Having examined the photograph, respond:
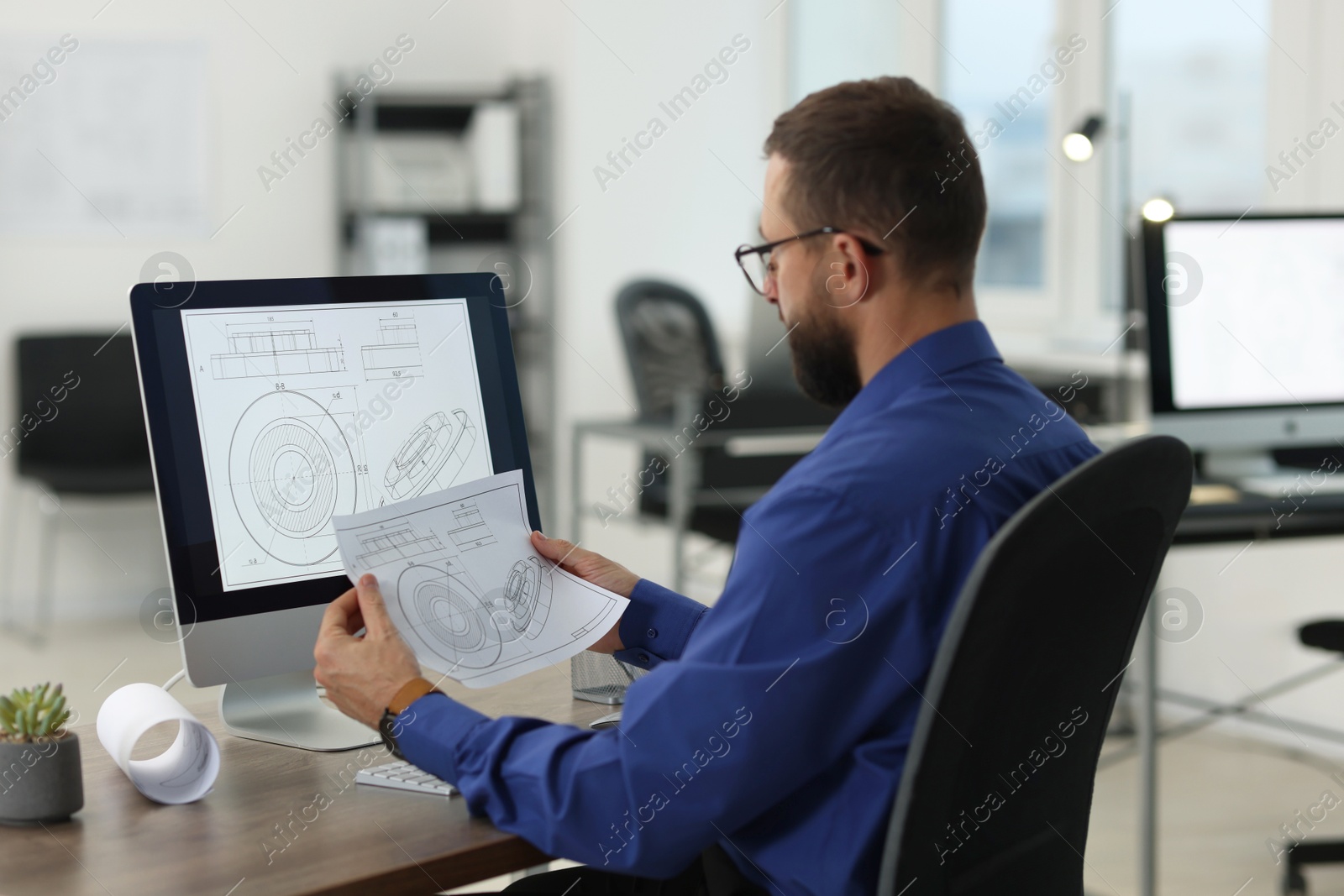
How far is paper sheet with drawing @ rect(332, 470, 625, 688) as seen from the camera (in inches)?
42.4

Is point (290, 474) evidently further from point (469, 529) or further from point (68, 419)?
point (68, 419)

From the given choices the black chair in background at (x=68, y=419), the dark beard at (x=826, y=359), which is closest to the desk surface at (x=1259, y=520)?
the dark beard at (x=826, y=359)

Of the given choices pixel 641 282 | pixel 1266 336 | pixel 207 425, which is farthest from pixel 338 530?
pixel 641 282

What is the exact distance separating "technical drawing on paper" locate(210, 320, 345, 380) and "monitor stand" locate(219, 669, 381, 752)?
294mm

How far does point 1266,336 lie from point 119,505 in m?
3.93

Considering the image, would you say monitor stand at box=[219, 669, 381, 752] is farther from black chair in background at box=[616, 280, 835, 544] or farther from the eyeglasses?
black chair in background at box=[616, 280, 835, 544]

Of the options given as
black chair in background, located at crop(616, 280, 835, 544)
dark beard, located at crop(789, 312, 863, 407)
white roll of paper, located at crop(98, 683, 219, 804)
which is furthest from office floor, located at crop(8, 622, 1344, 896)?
dark beard, located at crop(789, 312, 863, 407)

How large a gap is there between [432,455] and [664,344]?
2.50 m

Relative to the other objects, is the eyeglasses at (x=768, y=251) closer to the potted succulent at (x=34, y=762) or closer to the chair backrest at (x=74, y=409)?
the potted succulent at (x=34, y=762)

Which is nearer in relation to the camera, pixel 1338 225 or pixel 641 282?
pixel 1338 225

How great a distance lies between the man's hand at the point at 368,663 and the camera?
106 centimetres

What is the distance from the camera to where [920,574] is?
0.97 m

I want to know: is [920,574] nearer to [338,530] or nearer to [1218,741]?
[338,530]

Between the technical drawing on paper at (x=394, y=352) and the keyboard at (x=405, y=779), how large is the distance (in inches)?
15.4
